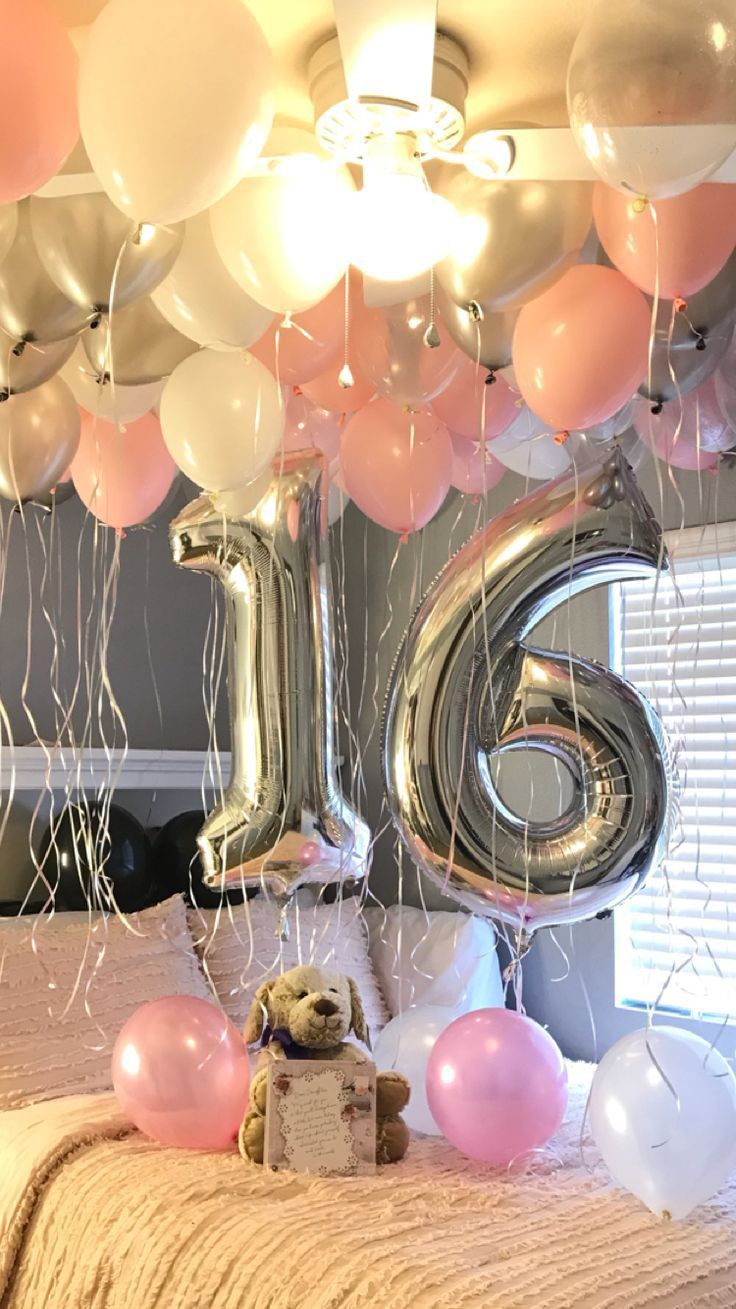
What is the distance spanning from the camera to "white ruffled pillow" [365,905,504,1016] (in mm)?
3023

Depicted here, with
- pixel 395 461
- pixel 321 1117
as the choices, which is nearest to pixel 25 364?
pixel 395 461

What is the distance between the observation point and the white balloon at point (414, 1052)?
1.85 meters

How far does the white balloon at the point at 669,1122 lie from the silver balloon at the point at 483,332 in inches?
33.0

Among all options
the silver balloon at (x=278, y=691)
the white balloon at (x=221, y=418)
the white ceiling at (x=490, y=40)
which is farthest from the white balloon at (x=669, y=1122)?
the white ceiling at (x=490, y=40)

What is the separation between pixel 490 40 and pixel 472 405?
579 millimetres

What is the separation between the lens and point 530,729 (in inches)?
49.2

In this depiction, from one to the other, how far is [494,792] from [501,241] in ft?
1.77

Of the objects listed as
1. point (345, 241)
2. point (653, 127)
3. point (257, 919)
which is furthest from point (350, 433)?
point (257, 919)

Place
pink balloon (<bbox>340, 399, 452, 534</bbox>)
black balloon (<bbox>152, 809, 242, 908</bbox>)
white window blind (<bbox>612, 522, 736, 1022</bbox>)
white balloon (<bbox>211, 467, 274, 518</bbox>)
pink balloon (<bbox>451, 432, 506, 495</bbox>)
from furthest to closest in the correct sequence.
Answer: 1. black balloon (<bbox>152, 809, 242, 908</bbox>)
2. white window blind (<bbox>612, 522, 736, 1022</bbox>)
3. pink balloon (<bbox>451, 432, 506, 495</bbox>)
4. pink balloon (<bbox>340, 399, 452, 534</bbox>)
5. white balloon (<bbox>211, 467, 274, 518</bbox>)

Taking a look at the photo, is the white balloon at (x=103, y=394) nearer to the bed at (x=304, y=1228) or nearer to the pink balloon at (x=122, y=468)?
the pink balloon at (x=122, y=468)

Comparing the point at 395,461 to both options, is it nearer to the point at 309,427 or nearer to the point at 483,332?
the point at 309,427

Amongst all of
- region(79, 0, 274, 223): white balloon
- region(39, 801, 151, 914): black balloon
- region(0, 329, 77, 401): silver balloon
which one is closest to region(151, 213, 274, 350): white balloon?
region(0, 329, 77, 401): silver balloon

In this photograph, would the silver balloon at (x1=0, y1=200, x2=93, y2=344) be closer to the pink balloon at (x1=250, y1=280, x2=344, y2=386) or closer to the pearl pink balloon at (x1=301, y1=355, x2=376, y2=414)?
the pink balloon at (x1=250, y1=280, x2=344, y2=386)

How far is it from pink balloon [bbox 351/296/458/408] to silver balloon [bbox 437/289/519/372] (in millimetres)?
124
